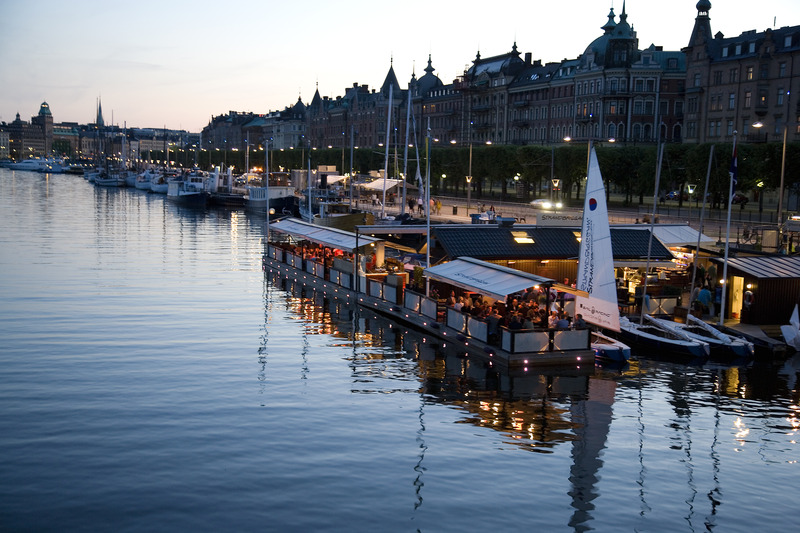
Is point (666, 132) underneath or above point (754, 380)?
above

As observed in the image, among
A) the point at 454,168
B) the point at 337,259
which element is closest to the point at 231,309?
the point at 337,259

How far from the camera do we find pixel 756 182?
262 ft

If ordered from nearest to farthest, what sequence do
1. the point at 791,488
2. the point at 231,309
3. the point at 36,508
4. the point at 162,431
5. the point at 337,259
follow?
the point at 36,508
the point at 791,488
the point at 162,431
the point at 231,309
the point at 337,259

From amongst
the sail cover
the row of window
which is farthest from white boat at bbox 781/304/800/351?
the row of window

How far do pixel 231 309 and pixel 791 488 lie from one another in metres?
31.1

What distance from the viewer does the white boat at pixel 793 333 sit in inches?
1462

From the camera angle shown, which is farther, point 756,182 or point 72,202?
point 72,202

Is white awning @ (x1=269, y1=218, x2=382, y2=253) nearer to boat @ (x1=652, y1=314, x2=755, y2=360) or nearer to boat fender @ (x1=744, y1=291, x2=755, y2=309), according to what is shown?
boat @ (x1=652, y1=314, x2=755, y2=360)

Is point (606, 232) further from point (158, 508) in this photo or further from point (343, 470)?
point (158, 508)

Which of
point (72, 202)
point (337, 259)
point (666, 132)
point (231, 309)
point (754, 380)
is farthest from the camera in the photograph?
point (72, 202)

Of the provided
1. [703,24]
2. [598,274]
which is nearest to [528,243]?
[598,274]

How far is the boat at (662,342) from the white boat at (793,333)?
3951 mm

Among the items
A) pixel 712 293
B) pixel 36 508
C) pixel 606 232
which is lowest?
pixel 36 508

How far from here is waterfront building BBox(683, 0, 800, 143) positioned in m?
105
